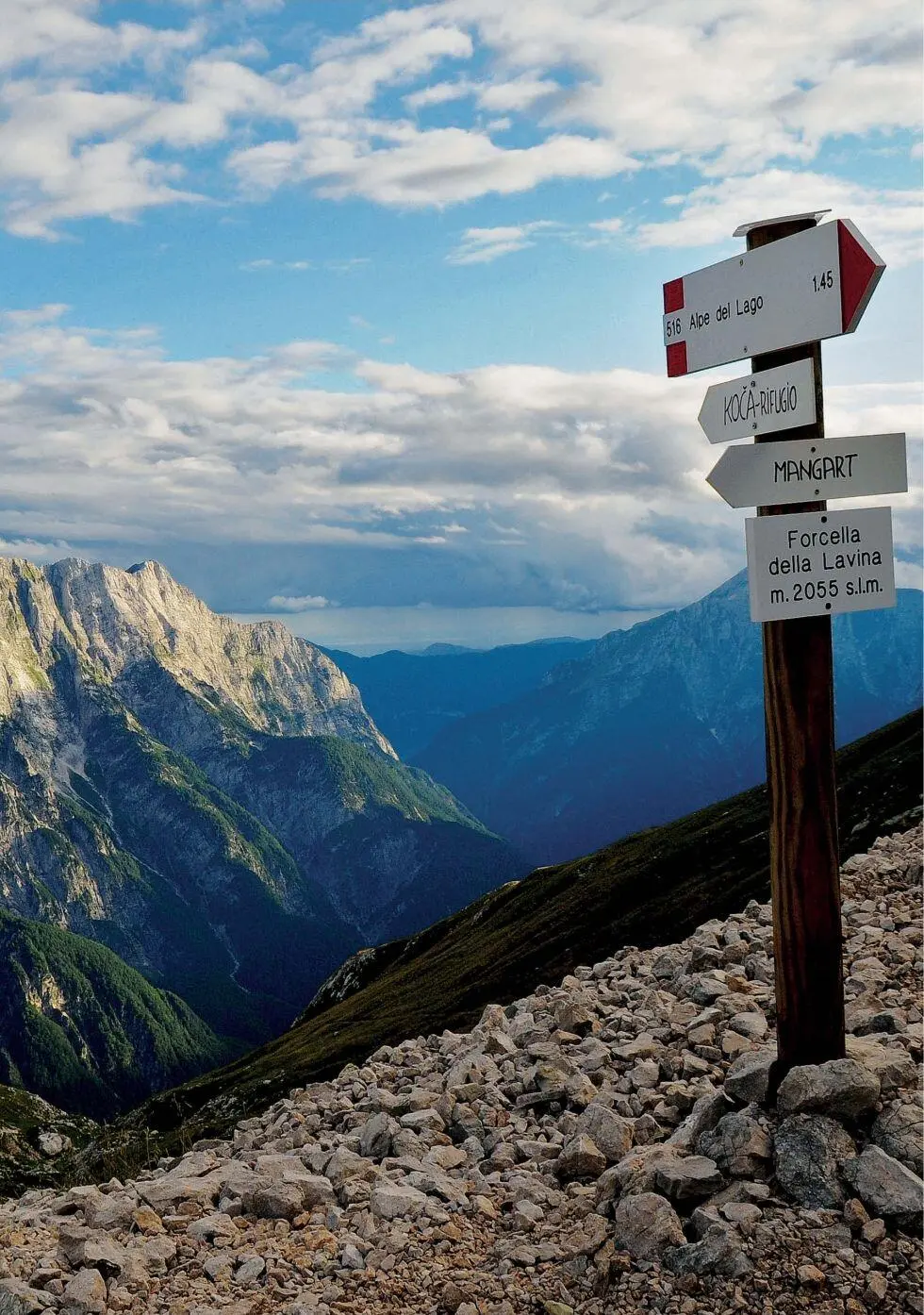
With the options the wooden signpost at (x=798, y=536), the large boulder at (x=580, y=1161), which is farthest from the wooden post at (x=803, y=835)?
the large boulder at (x=580, y=1161)

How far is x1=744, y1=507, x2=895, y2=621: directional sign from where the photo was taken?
9.90 metres

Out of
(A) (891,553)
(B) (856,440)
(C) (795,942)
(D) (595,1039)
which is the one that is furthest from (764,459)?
(D) (595,1039)

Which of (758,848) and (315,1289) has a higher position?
(315,1289)

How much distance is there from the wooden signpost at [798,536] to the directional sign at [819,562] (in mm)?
13

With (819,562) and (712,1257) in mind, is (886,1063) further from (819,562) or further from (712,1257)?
(819,562)

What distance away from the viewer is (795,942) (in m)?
10.4

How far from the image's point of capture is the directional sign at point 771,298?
31.3ft

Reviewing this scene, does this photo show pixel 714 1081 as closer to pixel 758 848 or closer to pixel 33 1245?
pixel 33 1245

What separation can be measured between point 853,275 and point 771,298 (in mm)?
845

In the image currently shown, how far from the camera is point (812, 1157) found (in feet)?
30.8

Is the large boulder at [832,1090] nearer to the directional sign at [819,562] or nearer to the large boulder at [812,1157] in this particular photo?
the large boulder at [812,1157]

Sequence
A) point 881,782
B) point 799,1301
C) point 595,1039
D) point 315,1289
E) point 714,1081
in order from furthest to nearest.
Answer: point 881,782 → point 595,1039 → point 714,1081 → point 315,1289 → point 799,1301

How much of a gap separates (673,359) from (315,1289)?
970cm

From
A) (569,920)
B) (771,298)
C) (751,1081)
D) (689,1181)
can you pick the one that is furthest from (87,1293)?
(569,920)
